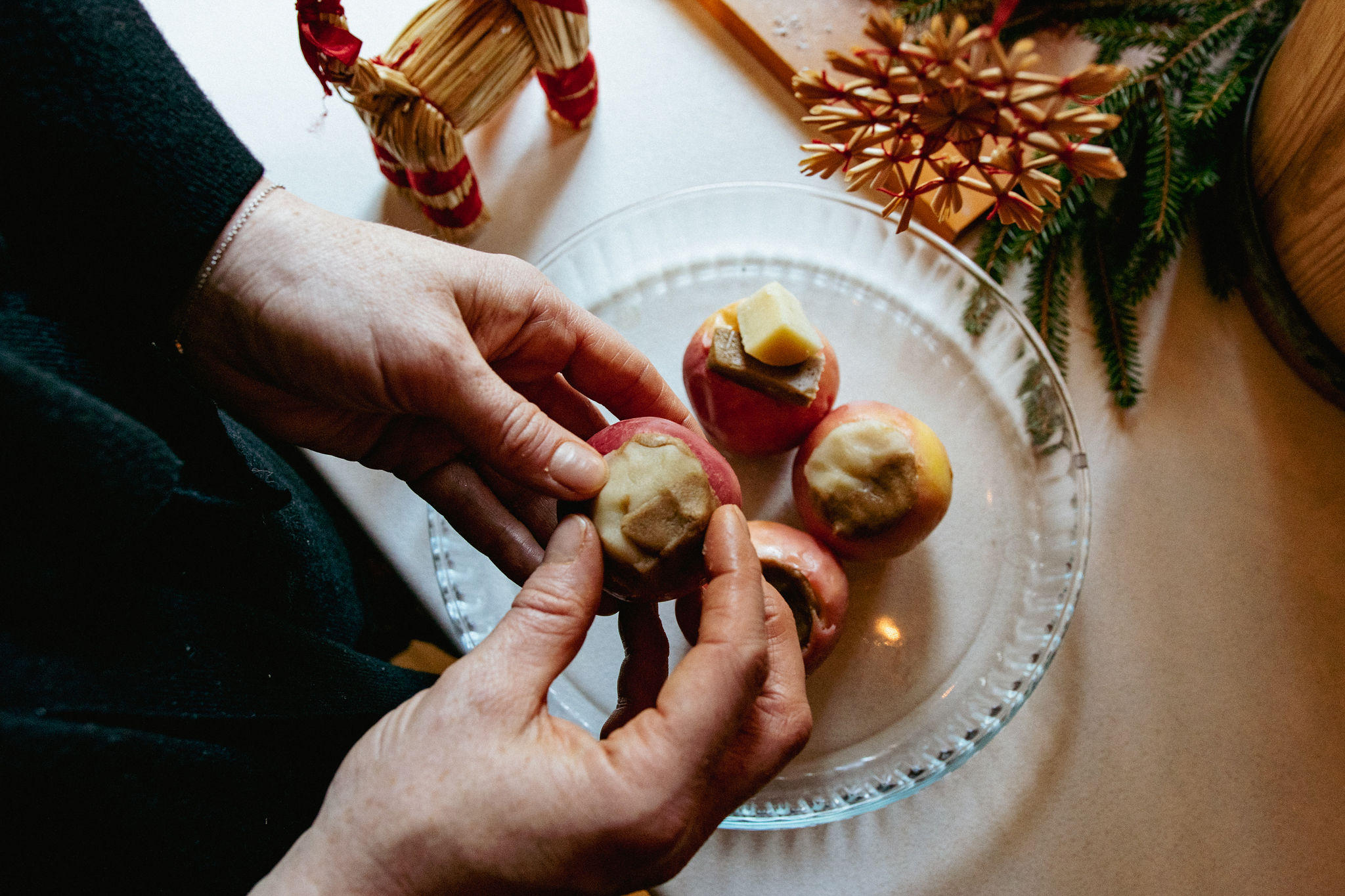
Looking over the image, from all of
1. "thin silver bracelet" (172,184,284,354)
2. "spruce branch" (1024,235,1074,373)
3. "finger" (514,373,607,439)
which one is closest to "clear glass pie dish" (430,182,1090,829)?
"spruce branch" (1024,235,1074,373)

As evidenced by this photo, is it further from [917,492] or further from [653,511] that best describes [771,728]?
[917,492]

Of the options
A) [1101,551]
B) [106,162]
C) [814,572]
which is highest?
[106,162]

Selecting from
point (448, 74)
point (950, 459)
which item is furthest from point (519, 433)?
point (950, 459)

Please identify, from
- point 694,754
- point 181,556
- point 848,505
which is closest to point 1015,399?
point 848,505

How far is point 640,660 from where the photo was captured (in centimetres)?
84

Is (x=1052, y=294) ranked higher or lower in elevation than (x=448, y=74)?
lower

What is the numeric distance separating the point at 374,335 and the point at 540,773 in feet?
1.43

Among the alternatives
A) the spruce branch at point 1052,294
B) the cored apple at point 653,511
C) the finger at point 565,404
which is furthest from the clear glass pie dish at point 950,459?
the cored apple at point 653,511

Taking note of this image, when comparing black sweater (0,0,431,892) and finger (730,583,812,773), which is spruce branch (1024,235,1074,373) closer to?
finger (730,583,812,773)

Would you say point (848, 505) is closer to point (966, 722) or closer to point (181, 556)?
point (966, 722)

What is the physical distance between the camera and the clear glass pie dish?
3.23 feet

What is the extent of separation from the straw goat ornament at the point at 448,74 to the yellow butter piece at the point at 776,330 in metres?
0.45

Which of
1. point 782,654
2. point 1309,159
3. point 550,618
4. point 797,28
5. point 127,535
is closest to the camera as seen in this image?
point 127,535

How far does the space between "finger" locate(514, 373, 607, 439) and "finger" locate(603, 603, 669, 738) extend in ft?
0.93
